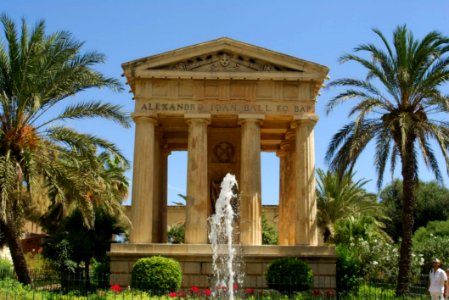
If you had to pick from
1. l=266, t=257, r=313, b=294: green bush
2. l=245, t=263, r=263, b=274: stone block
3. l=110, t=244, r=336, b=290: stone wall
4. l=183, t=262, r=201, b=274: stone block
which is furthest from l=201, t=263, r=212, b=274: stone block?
l=266, t=257, r=313, b=294: green bush

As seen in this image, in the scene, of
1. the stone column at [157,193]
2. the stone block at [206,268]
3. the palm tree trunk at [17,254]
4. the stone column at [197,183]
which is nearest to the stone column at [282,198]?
the stone column at [157,193]

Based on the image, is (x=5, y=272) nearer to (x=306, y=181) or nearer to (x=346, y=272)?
(x=306, y=181)

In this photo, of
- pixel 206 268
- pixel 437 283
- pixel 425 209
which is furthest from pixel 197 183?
pixel 425 209

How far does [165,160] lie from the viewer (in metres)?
30.3

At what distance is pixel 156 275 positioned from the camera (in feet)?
68.8

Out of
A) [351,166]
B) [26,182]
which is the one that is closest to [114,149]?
[26,182]

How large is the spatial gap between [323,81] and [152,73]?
6636 millimetres

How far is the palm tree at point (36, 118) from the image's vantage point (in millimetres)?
19062

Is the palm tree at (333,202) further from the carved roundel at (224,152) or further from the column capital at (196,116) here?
the column capital at (196,116)

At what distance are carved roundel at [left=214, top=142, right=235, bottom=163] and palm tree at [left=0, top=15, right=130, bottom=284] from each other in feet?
29.7

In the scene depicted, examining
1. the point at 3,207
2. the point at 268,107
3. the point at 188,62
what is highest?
the point at 188,62

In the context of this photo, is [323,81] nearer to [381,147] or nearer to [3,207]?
[381,147]

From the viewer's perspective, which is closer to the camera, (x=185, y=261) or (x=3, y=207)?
(x=3, y=207)

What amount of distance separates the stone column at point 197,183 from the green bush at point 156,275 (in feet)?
7.74
